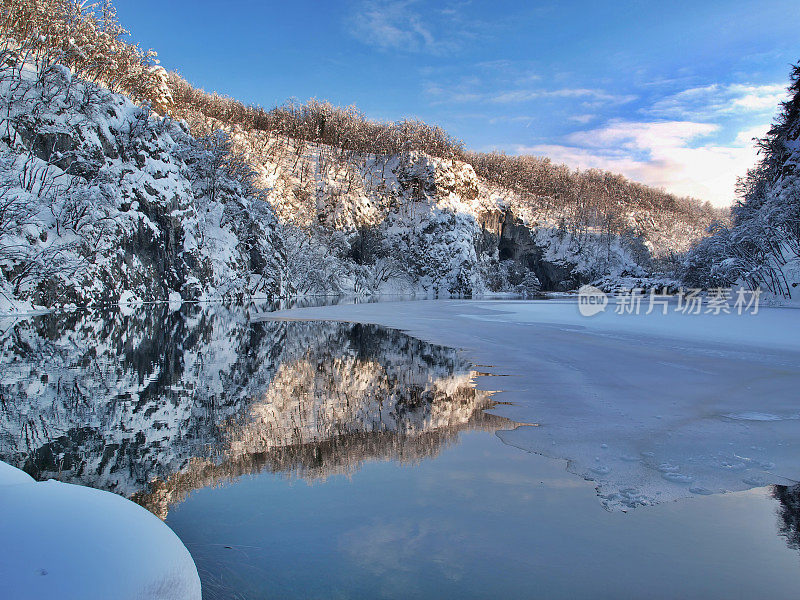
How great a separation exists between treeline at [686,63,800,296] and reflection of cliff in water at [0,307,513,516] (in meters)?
25.5

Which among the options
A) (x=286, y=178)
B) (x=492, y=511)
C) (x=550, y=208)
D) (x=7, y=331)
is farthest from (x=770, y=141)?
(x=550, y=208)

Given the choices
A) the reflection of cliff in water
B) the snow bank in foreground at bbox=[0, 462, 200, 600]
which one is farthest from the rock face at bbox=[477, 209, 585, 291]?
the snow bank in foreground at bbox=[0, 462, 200, 600]

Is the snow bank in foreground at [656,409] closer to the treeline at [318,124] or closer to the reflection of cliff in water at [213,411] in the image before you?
the reflection of cliff in water at [213,411]

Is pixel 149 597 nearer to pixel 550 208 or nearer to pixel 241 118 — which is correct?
pixel 241 118

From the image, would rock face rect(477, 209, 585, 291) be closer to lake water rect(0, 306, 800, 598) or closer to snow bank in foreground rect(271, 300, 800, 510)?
snow bank in foreground rect(271, 300, 800, 510)

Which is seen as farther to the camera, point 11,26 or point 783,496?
point 11,26

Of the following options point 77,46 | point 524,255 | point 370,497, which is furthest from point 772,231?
point 524,255

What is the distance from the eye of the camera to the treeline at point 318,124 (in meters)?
29.7

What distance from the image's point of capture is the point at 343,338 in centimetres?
1223

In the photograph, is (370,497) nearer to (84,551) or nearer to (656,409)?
(84,551)

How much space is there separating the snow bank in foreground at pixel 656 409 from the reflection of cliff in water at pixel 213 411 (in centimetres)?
78

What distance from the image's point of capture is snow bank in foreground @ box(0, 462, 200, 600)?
163 cm

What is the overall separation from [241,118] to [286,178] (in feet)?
46.2

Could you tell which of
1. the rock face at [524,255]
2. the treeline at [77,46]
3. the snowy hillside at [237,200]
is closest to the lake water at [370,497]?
the snowy hillside at [237,200]
